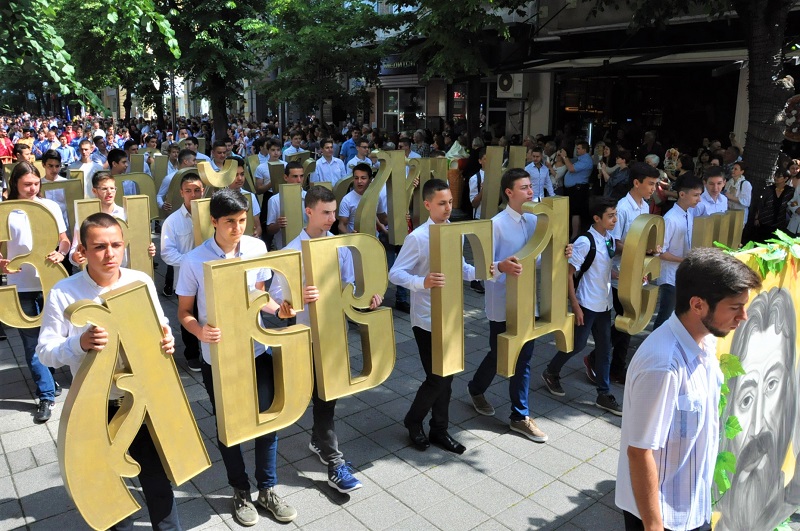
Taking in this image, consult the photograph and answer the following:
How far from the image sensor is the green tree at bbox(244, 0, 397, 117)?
640 inches

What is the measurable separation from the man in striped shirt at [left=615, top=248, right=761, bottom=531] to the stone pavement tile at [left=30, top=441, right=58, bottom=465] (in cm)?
409

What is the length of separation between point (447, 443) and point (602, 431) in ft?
4.42

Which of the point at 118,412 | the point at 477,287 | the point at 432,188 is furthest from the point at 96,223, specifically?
the point at 477,287

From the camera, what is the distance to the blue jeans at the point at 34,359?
5.41 metres

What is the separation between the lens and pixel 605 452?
16.6 feet

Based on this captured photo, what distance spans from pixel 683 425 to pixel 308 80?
15832 mm

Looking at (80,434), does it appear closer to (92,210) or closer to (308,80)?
(92,210)

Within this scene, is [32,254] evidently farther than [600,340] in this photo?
No

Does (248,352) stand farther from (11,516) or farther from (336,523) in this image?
(11,516)

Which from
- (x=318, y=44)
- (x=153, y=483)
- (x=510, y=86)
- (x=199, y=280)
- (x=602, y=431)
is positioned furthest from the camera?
(x=510, y=86)

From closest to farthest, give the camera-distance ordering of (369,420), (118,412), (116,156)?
(118,412), (369,420), (116,156)

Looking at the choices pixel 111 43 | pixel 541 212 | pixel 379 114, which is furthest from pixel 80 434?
pixel 379 114

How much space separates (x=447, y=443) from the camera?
16.6 ft

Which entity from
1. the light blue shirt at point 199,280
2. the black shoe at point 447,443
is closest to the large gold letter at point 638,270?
the black shoe at point 447,443
